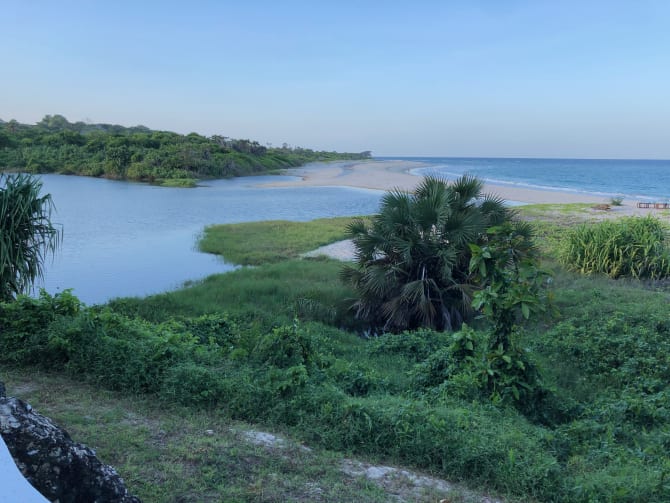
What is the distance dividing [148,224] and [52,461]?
19.7 meters

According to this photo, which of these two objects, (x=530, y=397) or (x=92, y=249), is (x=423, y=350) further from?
(x=92, y=249)

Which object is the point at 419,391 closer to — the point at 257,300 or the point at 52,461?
the point at 52,461

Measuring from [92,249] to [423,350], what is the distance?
12076mm

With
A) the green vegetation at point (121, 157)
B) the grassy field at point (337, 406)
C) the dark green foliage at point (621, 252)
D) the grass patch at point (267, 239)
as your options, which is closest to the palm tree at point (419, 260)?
the grassy field at point (337, 406)

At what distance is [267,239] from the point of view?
18.1m

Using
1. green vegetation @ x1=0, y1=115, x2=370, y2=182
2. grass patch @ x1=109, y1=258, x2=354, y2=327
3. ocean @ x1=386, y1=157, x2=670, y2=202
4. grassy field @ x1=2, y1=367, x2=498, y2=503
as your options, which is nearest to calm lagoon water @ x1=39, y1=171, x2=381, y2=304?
grass patch @ x1=109, y1=258, x2=354, y2=327

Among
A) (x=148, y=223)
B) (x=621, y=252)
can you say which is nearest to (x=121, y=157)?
(x=148, y=223)

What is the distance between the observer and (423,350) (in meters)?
7.30

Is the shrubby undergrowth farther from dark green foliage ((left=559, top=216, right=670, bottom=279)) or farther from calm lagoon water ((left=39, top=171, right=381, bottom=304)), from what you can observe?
dark green foliage ((left=559, top=216, right=670, bottom=279))

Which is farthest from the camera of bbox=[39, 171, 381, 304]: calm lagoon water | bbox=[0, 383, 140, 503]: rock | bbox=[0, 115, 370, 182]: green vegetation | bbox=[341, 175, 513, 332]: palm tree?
bbox=[0, 115, 370, 182]: green vegetation

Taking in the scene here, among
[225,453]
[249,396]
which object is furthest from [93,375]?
[225,453]

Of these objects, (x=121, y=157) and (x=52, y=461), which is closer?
(x=52, y=461)

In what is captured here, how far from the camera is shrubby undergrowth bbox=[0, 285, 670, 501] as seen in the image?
363 cm

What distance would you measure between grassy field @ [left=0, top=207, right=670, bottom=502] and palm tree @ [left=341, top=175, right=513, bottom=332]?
1220 millimetres
